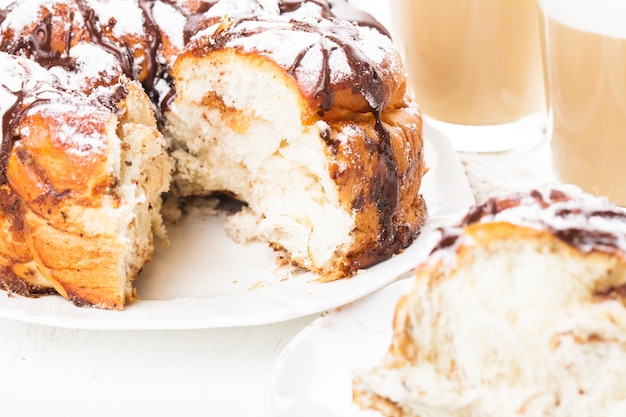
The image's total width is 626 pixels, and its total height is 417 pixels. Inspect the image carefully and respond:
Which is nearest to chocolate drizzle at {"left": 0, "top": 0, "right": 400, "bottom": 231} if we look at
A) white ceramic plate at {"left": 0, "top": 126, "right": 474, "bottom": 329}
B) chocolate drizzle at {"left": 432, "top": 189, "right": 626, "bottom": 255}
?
white ceramic plate at {"left": 0, "top": 126, "right": 474, "bottom": 329}

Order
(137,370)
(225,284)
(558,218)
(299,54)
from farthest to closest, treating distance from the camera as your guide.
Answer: (225,284)
(299,54)
(137,370)
(558,218)

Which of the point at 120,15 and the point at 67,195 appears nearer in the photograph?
the point at 67,195

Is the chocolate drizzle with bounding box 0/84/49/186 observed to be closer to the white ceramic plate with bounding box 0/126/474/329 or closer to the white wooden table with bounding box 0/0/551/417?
the white ceramic plate with bounding box 0/126/474/329

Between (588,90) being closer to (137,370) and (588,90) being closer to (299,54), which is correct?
(299,54)

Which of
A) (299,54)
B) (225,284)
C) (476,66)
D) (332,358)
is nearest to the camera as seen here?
(332,358)

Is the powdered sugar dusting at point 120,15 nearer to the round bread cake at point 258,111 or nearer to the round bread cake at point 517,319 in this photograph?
the round bread cake at point 258,111

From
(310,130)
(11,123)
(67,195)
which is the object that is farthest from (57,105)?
(310,130)
